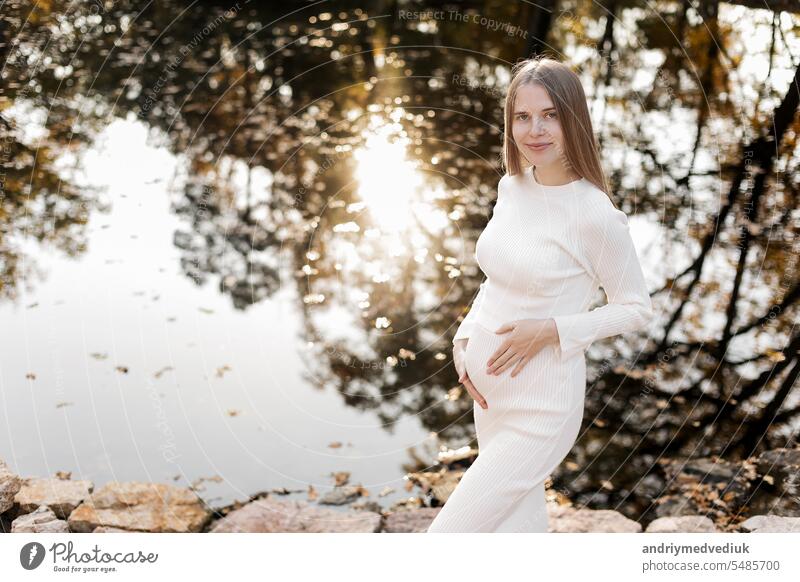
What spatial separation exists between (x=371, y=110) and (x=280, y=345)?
14.7ft

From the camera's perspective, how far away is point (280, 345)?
670 centimetres

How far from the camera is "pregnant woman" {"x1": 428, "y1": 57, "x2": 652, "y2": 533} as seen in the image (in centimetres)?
272

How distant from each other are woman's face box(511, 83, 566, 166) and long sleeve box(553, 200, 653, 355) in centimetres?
25

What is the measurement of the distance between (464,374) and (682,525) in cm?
239

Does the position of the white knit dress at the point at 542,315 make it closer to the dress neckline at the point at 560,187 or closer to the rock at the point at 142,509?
the dress neckline at the point at 560,187

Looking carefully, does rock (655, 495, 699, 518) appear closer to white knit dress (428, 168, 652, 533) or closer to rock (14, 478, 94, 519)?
white knit dress (428, 168, 652, 533)

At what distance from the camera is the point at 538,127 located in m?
2.76

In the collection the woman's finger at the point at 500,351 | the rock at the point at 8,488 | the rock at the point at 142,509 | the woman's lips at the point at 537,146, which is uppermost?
the woman's lips at the point at 537,146

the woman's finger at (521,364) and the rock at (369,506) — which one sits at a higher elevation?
the woman's finger at (521,364)

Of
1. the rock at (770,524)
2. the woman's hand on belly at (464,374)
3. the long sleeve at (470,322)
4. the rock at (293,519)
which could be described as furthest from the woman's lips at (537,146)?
the rock at (770,524)

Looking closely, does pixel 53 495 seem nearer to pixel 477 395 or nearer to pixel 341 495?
pixel 341 495

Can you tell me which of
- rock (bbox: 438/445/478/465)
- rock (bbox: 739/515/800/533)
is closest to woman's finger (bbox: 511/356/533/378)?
rock (bbox: 739/515/800/533)

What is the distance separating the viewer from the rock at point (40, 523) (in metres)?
4.27

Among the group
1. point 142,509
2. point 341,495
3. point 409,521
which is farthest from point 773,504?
point 142,509
